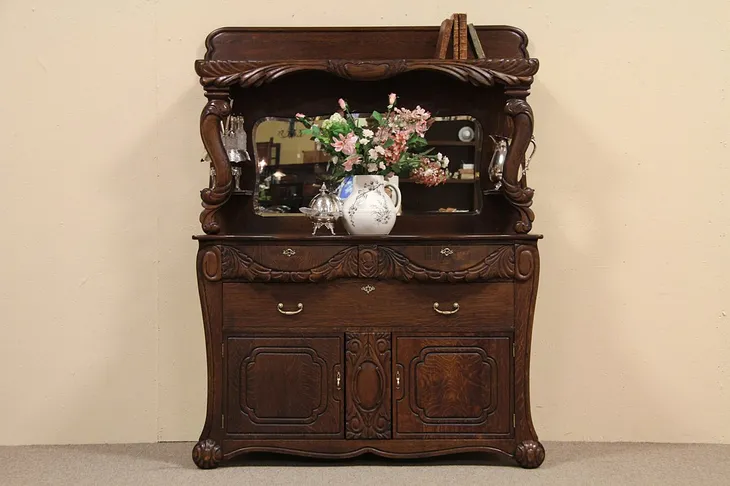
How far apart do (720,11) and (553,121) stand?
86cm

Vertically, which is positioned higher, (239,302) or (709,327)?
(239,302)

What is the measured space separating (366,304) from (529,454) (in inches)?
33.0

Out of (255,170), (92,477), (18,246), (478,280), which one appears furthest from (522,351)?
(18,246)

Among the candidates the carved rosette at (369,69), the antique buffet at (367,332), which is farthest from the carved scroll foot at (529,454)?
the carved rosette at (369,69)

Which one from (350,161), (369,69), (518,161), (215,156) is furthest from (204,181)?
(518,161)

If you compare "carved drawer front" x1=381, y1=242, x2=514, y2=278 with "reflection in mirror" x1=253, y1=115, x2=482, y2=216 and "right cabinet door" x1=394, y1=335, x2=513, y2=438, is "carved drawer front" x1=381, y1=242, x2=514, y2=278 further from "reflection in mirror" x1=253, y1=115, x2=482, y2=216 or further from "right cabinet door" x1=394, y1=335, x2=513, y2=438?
"reflection in mirror" x1=253, y1=115, x2=482, y2=216

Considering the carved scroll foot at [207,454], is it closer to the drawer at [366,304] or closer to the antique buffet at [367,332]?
the antique buffet at [367,332]

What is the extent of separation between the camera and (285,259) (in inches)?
127

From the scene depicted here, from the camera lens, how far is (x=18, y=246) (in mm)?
3734

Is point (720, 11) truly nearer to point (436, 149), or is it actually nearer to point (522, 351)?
point (436, 149)

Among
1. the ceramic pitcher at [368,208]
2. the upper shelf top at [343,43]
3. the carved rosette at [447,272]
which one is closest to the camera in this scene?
the carved rosette at [447,272]

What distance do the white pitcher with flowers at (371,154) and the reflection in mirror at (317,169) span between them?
20 cm

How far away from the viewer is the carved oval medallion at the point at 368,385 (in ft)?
10.7

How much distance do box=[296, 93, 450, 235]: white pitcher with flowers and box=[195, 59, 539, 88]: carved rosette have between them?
0.50 ft
